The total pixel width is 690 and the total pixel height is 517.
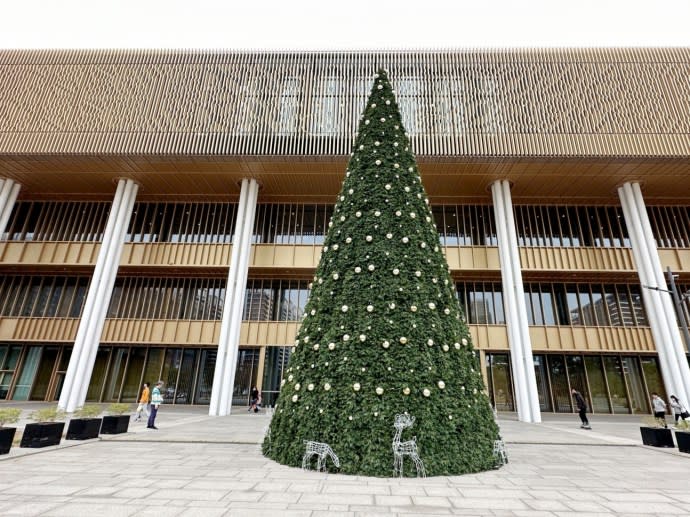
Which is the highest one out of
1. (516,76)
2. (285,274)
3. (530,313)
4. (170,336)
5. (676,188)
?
(516,76)

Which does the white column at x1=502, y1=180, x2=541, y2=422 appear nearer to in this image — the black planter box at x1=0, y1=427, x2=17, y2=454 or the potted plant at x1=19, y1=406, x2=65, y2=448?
the potted plant at x1=19, y1=406, x2=65, y2=448

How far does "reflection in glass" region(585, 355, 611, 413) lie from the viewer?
1909cm

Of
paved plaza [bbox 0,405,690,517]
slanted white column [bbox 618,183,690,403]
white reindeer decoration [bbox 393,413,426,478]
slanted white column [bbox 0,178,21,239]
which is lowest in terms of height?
paved plaza [bbox 0,405,690,517]

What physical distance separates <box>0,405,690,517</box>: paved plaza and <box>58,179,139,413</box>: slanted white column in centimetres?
909

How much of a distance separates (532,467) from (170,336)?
18.4m

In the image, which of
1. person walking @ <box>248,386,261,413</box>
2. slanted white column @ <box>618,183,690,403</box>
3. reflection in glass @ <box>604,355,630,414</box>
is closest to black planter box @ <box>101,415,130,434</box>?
person walking @ <box>248,386,261,413</box>

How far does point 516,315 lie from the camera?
16.6m

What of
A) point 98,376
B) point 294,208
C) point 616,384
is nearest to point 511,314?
point 616,384

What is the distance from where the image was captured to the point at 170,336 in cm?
1966

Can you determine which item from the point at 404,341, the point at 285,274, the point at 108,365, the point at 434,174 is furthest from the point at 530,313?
the point at 108,365

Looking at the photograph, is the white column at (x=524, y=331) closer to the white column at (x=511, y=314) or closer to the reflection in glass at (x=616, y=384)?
the white column at (x=511, y=314)

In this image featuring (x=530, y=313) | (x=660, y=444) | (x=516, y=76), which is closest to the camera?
(x=660, y=444)

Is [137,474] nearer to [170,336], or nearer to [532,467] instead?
[532,467]

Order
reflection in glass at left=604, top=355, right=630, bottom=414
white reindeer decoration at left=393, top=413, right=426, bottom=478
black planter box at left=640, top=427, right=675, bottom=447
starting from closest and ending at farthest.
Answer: white reindeer decoration at left=393, top=413, right=426, bottom=478
black planter box at left=640, top=427, right=675, bottom=447
reflection in glass at left=604, top=355, right=630, bottom=414
